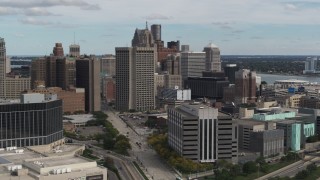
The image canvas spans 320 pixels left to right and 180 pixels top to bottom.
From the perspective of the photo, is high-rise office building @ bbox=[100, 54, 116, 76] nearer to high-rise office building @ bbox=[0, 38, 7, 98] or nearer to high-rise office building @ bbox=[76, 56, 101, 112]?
high-rise office building @ bbox=[0, 38, 7, 98]

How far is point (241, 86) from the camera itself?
316 feet

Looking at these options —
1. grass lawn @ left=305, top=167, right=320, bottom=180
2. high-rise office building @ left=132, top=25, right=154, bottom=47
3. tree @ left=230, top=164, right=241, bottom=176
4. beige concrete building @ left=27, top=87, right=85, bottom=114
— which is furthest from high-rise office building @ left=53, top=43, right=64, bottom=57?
grass lawn @ left=305, top=167, right=320, bottom=180

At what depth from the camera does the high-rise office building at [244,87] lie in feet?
315

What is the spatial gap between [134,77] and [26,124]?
4364cm

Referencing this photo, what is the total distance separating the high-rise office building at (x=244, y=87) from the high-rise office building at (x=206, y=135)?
45.3 m

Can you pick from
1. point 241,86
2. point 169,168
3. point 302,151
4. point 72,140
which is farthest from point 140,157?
point 241,86

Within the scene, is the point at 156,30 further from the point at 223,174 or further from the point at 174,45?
the point at 223,174

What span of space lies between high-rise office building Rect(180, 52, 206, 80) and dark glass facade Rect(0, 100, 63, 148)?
73.2 metres

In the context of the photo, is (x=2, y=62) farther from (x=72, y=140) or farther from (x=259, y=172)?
(x=259, y=172)

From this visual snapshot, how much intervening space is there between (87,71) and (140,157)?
3870cm

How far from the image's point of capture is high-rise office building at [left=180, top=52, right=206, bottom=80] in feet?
413

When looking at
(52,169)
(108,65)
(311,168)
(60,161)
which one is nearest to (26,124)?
(60,161)

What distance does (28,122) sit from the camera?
53000 mm

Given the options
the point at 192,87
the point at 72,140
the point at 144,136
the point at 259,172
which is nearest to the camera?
the point at 259,172
